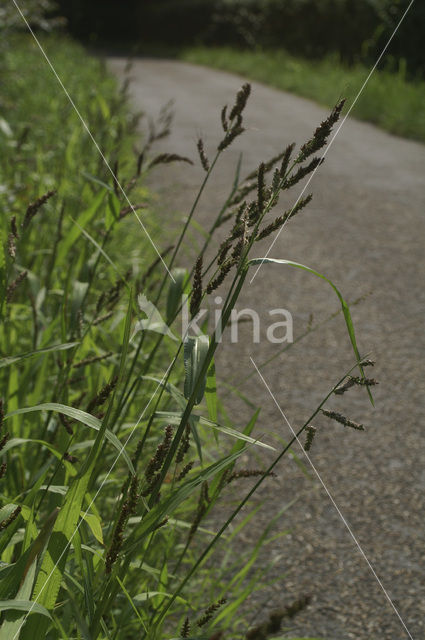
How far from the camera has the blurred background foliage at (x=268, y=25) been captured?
34.8 ft

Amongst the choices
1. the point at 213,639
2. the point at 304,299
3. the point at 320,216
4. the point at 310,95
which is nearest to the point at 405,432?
the point at 304,299

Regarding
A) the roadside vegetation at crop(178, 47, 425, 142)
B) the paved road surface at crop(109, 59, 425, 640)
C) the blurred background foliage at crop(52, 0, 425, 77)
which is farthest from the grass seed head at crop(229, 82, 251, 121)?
the blurred background foliage at crop(52, 0, 425, 77)

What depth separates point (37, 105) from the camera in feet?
19.7

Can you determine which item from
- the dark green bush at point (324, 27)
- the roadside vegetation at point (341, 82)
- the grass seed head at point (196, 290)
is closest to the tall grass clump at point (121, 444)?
the grass seed head at point (196, 290)

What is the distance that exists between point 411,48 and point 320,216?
6161mm

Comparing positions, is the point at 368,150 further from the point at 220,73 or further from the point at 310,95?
the point at 220,73

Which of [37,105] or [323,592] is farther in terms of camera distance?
[37,105]

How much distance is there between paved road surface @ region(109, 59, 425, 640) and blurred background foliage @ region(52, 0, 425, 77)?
245 centimetres

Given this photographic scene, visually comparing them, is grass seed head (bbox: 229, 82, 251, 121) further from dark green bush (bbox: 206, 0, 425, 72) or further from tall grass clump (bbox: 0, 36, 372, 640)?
dark green bush (bbox: 206, 0, 425, 72)

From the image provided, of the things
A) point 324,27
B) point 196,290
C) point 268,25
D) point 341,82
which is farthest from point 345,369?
point 268,25

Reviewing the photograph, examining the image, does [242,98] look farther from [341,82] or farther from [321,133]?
[341,82]

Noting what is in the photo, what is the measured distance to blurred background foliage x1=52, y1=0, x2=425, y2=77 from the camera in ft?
34.8

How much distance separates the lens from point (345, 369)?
3.24 metres

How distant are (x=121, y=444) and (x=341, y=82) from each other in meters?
9.51
